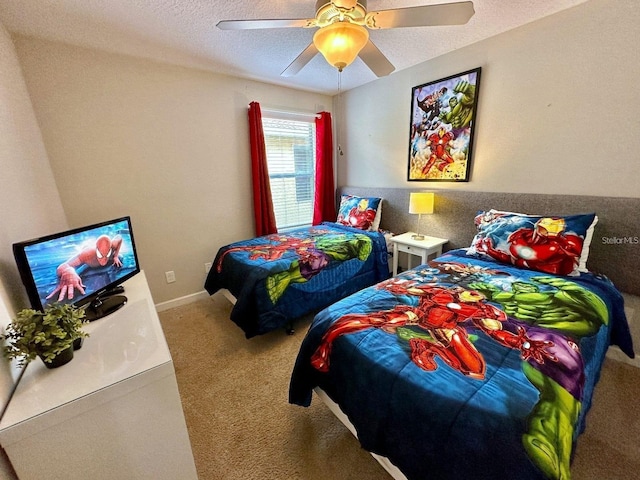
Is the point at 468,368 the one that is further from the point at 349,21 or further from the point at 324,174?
the point at 324,174

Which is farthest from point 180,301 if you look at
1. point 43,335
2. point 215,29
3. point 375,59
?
point 375,59

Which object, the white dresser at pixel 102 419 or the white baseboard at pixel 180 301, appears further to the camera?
the white baseboard at pixel 180 301

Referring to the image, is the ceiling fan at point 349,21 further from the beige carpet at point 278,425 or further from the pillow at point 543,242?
the beige carpet at point 278,425

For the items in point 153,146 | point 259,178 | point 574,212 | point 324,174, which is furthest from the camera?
point 324,174

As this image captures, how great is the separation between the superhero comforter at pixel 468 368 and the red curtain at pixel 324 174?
2.26 metres

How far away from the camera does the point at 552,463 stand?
67 cm

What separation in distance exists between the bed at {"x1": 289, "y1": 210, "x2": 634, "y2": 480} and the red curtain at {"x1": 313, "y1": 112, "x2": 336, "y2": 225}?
2.16m

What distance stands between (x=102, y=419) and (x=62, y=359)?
0.95 ft

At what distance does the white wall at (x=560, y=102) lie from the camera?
5.24ft

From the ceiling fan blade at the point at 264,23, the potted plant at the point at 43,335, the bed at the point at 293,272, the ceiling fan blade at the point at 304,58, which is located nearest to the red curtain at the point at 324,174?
the bed at the point at 293,272

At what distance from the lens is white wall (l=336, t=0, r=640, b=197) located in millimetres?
1597

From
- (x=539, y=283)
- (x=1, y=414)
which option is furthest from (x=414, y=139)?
(x=1, y=414)

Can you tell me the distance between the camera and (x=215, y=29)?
6.03 feet

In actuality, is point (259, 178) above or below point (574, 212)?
above
